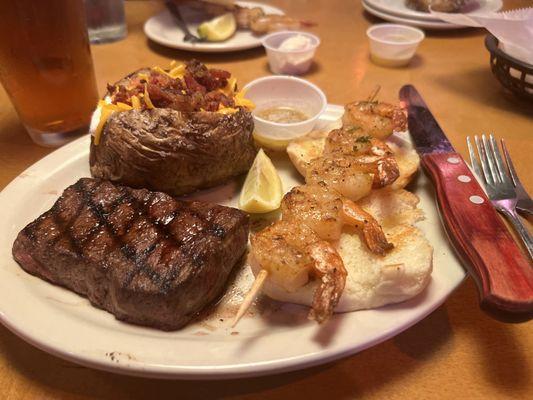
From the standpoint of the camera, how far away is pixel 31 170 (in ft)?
6.61

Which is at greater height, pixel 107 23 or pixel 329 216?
pixel 329 216

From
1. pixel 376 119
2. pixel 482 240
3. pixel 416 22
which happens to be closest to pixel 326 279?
pixel 482 240

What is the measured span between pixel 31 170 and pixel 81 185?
370 mm

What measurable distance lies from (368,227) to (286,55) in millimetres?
2046

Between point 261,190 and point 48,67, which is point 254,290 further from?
point 48,67

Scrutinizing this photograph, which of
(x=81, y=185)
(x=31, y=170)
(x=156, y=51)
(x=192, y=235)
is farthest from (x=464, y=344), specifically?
(x=156, y=51)

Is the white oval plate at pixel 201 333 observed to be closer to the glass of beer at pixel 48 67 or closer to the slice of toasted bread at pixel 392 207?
the slice of toasted bread at pixel 392 207

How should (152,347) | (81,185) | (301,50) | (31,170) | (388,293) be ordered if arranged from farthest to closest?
(301,50)
(31,170)
(81,185)
(388,293)
(152,347)

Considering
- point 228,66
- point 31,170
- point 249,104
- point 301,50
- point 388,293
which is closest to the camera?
point 388,293

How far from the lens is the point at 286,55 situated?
3.24 m

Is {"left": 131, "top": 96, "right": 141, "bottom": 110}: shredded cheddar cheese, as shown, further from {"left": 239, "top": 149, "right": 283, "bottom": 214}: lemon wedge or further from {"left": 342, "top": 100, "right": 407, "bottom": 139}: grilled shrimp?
{"left": 342, "top": 100, "right": 407, "bottom": 139}: grilled shrimp

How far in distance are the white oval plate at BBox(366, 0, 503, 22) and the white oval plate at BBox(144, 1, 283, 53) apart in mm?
960

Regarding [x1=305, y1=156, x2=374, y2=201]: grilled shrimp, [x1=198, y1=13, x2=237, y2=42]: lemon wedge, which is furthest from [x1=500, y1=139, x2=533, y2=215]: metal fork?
[x1=198, y1=13, x2=237, y2=42]: lemon wedge

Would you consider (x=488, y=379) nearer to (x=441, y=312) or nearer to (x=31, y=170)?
(x=441, y=312)
